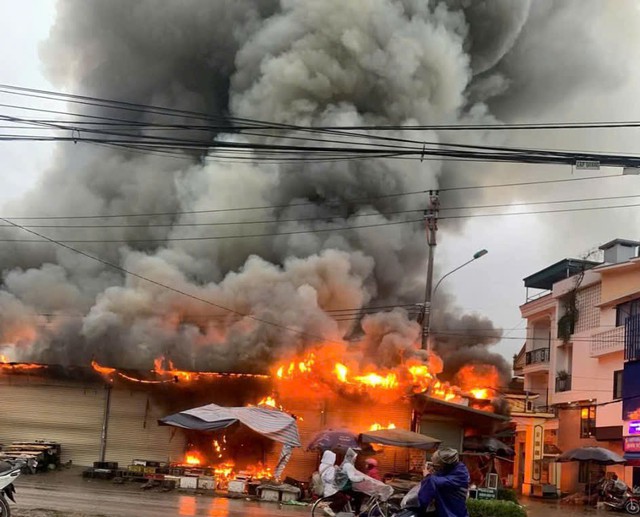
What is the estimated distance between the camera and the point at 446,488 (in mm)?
7180

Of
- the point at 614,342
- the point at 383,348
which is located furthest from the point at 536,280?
the point at 383,348

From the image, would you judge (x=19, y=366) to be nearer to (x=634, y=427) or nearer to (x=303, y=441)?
(x=303, y=441)

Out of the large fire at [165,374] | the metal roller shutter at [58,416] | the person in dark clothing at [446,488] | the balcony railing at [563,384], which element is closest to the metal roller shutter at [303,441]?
the large fire at [165,374]

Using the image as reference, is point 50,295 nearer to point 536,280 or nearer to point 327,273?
point 327,273

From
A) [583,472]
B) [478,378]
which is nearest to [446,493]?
[478,378]

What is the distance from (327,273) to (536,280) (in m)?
20.8

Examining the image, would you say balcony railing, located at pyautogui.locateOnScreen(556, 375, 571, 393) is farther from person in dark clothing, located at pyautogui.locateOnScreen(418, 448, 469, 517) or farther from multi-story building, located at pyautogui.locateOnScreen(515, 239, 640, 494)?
person in dark clothing, located at pyautogui.locateOnScreen(418, 448, 469, 517)

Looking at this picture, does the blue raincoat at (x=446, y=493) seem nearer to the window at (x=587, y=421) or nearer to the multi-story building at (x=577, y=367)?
the multi-story building at (x=577, y=367)

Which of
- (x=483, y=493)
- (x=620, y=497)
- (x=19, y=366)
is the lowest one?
(x=620, y=497)

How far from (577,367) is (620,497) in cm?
1084

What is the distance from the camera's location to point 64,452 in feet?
89.7

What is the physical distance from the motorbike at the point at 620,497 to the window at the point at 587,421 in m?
6.66

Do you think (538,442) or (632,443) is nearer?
(632,443)

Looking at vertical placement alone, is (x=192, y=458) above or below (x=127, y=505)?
above
